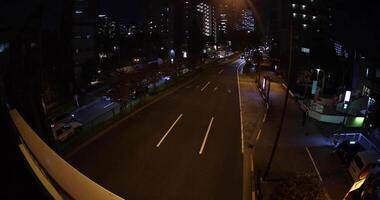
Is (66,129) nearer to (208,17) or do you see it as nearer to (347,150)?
(347,150)

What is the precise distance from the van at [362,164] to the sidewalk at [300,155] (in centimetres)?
48

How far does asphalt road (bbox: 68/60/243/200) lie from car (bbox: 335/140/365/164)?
17.6 ft

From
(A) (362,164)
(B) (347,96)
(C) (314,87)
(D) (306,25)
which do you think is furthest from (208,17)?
(A) (362,164)

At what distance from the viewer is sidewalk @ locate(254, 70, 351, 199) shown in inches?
493

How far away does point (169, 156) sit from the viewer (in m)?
13.9

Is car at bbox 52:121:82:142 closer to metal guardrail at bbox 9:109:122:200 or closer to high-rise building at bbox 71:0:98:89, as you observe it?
metal guardrail at bbox 9:109:122:200

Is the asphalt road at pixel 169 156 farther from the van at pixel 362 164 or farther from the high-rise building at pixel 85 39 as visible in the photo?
the high-rise building at pixel 85 39

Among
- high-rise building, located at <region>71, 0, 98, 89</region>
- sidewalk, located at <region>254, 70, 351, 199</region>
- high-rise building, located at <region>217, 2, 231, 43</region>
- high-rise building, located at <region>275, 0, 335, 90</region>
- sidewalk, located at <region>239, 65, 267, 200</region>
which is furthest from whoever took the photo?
high-rise building, located at <region>217, 2, 231, 43</region>

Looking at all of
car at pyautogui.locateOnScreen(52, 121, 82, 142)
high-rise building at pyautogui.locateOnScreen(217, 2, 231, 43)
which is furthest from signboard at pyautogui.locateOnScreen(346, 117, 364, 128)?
high-rise building at pyautogui.locateOnScreen(217, 2, 231, 43)

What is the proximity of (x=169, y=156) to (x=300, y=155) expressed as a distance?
7111 mm

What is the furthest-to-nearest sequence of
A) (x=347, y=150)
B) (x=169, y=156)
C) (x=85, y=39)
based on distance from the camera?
1. (x=85, y=39)
2. (x=347, y=150)
3. (x=169, y=156)

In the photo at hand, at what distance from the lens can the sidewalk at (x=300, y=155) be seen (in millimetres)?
12534

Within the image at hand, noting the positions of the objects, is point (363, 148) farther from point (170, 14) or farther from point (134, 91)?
point (170, 14)

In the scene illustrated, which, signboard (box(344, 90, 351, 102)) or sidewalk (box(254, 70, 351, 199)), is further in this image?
signboard (box(344, 90, 351, 102))
